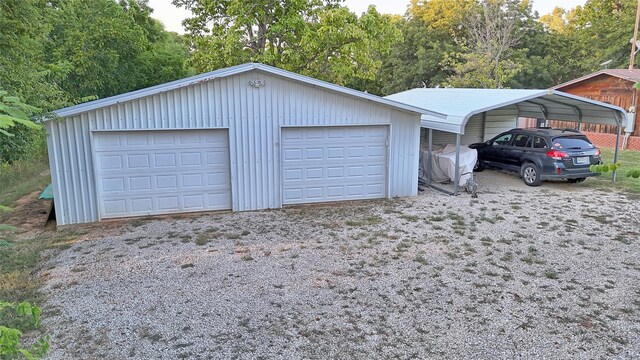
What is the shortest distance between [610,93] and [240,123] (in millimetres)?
19289

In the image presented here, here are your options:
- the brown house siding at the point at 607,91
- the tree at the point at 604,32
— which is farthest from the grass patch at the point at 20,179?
the tree at the point at 604,32

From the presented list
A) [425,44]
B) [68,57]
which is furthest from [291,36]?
[425,44]

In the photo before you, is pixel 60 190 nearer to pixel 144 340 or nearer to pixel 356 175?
pixel 144 340

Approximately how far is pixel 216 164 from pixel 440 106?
6472mm

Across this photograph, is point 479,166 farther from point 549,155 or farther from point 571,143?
point 571,143

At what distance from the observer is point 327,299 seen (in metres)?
5.62

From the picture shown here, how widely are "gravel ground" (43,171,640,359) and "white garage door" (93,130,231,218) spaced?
0.51 meters

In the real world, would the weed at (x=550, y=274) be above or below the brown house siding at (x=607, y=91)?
below

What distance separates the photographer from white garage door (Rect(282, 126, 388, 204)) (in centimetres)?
1029

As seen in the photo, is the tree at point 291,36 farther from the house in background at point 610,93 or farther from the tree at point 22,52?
the house in background at point 610,93

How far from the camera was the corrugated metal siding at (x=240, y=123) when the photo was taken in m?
8.85

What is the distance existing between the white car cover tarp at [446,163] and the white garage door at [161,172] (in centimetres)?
586

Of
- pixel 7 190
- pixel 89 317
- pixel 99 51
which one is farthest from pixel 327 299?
pixel 99 51

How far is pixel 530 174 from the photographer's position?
1246 centimetres
